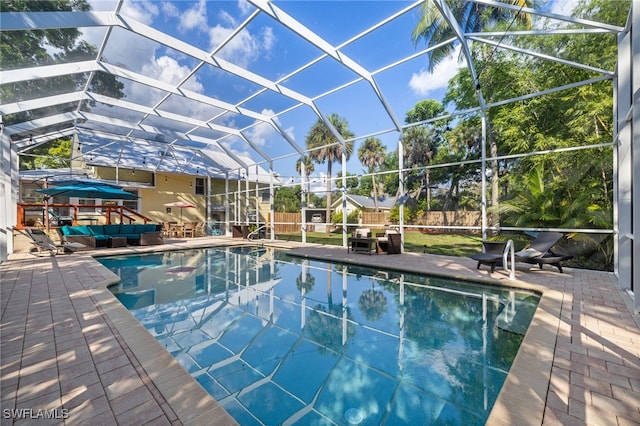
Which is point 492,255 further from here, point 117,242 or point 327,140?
point 327,140

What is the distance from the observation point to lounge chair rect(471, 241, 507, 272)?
21.6 feet

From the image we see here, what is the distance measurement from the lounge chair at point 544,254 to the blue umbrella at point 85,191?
44.6 ft

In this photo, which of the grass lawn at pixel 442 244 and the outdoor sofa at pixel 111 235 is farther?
the grass lawn at pixel 442 244

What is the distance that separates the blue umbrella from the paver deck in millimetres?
6349

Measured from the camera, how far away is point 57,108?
9633 millimetres

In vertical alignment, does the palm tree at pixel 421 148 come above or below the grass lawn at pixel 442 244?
above

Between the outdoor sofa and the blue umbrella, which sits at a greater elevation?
the blue umbrella

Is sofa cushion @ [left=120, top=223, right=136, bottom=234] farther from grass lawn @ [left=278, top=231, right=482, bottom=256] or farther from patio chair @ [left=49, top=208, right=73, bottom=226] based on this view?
grass lawn @ [left=278, top=231, right=482, bottom=256]

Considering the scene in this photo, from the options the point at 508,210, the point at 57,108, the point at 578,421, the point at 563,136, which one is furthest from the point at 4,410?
the point at 563,136

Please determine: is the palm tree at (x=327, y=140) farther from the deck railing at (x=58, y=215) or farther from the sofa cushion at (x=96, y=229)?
the sofa cushion at (x=96, y=229)

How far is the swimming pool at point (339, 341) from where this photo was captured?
260cm

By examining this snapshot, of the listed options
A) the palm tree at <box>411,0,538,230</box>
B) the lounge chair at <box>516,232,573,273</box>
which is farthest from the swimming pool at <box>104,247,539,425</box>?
the palm tree at <box>411,0,538,230</box>

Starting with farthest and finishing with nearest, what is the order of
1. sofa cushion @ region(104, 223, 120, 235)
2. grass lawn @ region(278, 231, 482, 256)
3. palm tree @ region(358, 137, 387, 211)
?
palm tree @ region(358, 137, 387, 211), grass lawn @ region(278, 231, 482, 256), sofa cushion @ region(104, 223, 120, 235)

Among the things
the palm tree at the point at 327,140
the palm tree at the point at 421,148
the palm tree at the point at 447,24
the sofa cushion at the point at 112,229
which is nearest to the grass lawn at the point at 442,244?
the palm tree at the point at 421,148
